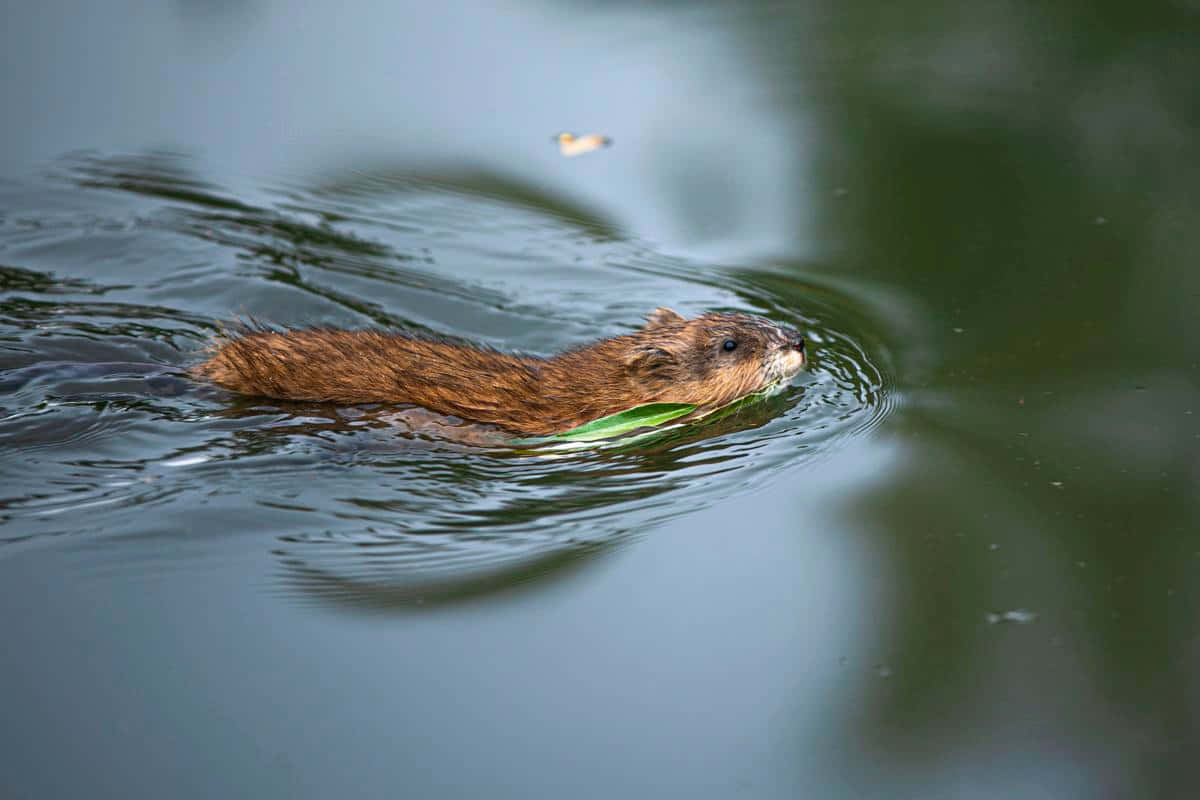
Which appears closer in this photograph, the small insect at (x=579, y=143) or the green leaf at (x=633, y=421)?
the green leaf at (x=633, y=421)

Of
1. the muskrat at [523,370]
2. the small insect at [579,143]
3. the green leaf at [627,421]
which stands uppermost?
the small insect at [579,143]

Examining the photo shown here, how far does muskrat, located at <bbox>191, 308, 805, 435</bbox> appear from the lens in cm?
476

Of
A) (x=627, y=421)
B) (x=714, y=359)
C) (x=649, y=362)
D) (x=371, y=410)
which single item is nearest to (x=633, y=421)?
(x=627, y=421)

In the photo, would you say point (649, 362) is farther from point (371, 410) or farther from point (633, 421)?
point (371, 410)

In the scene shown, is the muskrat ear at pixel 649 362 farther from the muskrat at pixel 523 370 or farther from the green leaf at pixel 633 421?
the green leaf at pixel 633 421

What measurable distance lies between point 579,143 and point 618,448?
2.25 meters

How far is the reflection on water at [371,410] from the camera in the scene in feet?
13.1

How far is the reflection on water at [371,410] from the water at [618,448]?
0.02 m

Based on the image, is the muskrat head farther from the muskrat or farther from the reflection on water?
the reflection on water

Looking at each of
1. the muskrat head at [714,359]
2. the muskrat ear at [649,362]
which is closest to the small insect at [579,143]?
the muskrat head at [714,359]

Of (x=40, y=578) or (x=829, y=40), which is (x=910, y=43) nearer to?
(x=829, y=40)

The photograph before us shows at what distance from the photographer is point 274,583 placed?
3600mm

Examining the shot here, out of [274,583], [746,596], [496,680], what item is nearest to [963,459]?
[746,596]

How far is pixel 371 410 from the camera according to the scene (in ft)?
15.5
